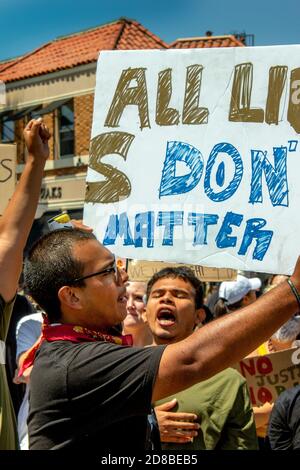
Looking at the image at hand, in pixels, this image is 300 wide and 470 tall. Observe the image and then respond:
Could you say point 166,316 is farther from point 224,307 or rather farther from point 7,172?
point 224,307

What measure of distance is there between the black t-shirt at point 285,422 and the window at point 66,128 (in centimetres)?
1807

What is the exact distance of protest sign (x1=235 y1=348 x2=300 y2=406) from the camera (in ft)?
12.3

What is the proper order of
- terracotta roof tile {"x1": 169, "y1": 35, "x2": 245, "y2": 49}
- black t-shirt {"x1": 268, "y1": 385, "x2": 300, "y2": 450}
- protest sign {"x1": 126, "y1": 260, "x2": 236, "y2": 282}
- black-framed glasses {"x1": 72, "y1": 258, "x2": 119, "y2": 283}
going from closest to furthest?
black-framed glasses {"x1": 72, "y1": 258, "x2": 119, "y2": 283} → black t-shirt {"x1": 268, "y1": 385, "x2": 300, "y2": 450} → protest sign {"x1": 126, "y1": 260, "x2": 236, "y2": 282} → terracotta roof tile {"x1": 169, "y1": 35, "x2": 245, "y2": 49}

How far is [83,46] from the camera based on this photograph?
69.9 ft

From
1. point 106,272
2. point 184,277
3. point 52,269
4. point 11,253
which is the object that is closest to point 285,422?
point 184,277

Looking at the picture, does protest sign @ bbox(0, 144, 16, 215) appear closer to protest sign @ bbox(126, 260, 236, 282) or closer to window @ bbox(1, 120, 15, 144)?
protest sign @ bbox(126, 260, 236, 282)

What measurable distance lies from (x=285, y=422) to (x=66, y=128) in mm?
18369

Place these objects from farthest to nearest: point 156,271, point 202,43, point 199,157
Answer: point 202,43, point 156,271, point 199,157

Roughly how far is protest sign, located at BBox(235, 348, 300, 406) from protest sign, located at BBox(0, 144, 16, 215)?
150 centimetres

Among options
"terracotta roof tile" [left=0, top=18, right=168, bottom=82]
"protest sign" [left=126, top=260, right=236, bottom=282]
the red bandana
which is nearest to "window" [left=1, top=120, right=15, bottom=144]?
"terracotta roof tile" [left=0, top=18, right=168, bottom=82]

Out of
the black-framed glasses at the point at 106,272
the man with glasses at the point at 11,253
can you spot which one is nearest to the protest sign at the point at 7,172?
the man with glasses at the point at 11,253

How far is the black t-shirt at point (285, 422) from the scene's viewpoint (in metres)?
3.04

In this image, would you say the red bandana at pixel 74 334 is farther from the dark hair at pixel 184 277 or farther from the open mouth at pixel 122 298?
the dark hair at pixel 184 277

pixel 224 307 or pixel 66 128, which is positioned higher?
pixel 66 128
